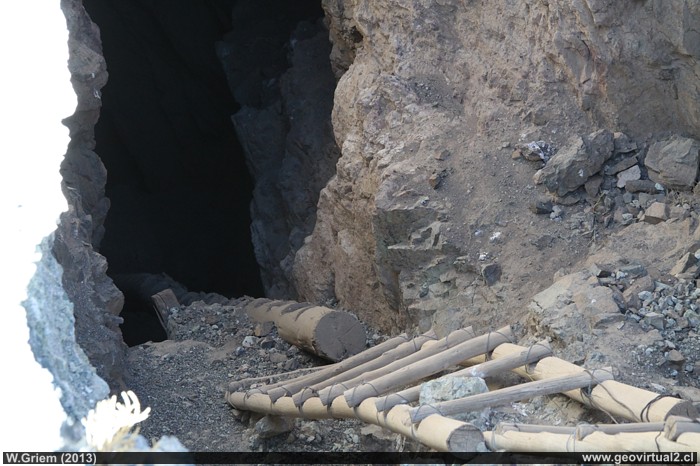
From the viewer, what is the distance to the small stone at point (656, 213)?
21.8 feet

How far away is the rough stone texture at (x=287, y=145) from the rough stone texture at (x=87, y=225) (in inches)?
94.6

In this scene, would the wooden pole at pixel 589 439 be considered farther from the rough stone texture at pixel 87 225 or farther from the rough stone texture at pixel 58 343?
the rough stone texture at pixel 87 225

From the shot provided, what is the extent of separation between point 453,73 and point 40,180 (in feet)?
14.2

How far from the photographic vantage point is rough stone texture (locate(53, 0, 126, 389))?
21.4ft

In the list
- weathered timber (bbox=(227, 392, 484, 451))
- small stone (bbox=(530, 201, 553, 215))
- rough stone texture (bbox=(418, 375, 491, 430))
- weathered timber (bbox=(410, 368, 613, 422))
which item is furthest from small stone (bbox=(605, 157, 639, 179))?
weathered timber (bbox=(227, 392, 484, 451))

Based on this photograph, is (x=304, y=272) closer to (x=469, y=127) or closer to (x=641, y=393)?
(x=469, y=127)

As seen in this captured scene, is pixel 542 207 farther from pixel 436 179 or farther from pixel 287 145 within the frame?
pixel 287 145

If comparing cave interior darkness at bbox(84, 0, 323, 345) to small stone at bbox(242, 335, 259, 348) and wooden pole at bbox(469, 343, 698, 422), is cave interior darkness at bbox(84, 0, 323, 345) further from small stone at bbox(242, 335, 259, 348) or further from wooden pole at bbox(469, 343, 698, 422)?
wooden pole at bbox(469, 343, 698, 422)

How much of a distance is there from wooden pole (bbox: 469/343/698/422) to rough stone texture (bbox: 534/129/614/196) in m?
2.16

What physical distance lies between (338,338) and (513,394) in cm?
280

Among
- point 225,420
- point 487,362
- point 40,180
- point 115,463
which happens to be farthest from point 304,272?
point 115,463

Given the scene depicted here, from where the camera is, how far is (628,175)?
701 cm

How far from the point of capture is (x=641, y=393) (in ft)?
15.1

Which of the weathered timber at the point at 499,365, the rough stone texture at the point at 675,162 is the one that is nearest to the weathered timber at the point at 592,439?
the weathered timber at the point at 499,365
